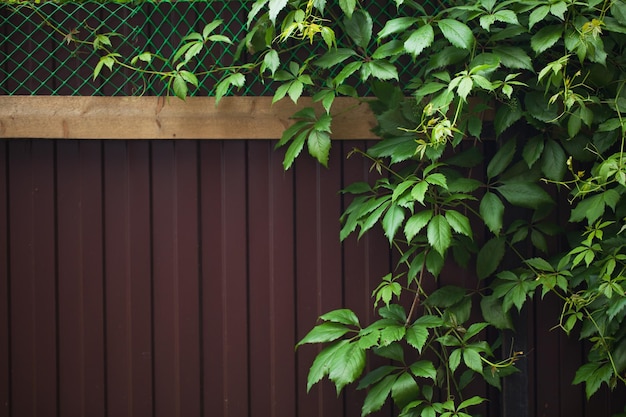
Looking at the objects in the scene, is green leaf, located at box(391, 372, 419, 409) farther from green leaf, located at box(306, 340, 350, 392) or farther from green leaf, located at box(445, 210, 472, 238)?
green leaf, located at box(445, 210, 472, 238)

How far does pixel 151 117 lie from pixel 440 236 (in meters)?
1.09

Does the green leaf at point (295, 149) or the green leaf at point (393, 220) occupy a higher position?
the green leaf at point (295, 149)

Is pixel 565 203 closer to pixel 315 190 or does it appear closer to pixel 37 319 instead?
pixel 315 190

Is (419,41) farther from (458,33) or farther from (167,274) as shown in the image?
(167,274)

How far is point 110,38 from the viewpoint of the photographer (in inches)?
97.8

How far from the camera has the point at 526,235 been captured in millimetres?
2324

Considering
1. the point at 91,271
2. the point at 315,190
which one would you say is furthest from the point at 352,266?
the point at 91,271

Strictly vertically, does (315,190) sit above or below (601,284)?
above

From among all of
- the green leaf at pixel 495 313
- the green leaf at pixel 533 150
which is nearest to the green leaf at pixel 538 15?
the green leaf at pixel 533 150

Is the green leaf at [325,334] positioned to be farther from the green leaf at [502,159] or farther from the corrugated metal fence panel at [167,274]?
the green leaf at [502,159]

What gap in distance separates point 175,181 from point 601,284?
1475 millimetres

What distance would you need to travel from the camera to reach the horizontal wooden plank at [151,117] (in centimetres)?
238

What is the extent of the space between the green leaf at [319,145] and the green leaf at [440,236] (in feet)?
1.35

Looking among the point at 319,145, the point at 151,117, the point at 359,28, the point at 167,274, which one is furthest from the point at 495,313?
the point at 151,117
